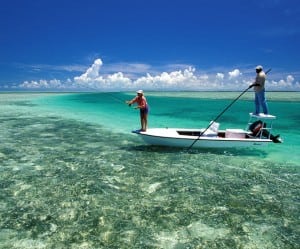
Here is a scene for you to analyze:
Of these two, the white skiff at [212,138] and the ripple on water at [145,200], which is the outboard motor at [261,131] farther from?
the ripple on water at [145,200]

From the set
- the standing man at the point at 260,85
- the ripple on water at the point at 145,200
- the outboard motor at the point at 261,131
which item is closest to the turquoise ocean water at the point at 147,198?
the ripple on water at the point at 145,200

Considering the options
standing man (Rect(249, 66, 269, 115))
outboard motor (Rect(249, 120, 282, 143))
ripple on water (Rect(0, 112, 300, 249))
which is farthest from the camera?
outboard motor (Rect(249, 120, 282, 143))

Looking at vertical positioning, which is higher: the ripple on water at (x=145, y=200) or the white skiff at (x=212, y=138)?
the white skiff at (x=212, y=138)

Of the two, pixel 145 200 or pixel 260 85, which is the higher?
pixel 260 85

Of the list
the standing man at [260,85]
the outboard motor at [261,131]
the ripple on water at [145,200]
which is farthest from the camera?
the outboard motor at [261,131]

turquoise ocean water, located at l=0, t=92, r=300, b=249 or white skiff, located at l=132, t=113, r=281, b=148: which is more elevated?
white skiff, located at l=132, t=113, r=281, b=148

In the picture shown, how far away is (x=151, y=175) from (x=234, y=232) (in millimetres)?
5288

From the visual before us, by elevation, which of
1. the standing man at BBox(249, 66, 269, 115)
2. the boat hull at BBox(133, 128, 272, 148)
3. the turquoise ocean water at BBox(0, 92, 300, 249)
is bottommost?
the turquoise ocean water at BBox(0, 92, 300, 249)

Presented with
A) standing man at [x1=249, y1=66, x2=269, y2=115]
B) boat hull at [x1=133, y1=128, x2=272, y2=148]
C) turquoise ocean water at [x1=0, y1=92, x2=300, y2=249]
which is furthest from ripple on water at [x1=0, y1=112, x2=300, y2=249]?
standing man at [x1=249, y1=66, x2=269, y2=115]

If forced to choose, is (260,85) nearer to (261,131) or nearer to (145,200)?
(261,131)

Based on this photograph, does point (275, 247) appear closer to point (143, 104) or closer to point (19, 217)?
point (19, 217)

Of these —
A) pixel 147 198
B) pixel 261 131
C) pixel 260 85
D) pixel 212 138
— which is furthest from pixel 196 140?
pixel 147 198

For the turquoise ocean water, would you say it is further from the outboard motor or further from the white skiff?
the outboard motor

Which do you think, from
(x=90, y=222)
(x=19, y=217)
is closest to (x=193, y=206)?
(x=90, y=222)
